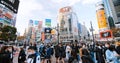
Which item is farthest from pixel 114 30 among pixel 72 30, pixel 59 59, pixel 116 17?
pixel 59 59

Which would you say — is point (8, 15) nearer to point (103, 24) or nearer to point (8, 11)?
point (8, 11)

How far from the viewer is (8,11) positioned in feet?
115

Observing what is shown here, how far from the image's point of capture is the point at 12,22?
38.3 m

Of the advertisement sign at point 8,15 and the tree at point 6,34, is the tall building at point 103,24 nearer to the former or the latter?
the advertisement sign at point 8,15

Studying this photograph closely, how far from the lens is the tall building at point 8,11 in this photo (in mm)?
32409

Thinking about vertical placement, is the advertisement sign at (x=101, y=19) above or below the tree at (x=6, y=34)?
above

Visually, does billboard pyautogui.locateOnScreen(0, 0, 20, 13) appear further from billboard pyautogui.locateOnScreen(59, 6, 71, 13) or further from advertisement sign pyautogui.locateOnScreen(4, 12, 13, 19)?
billboard pyautogui.locateOnScreen(59, 6, 71, 13)

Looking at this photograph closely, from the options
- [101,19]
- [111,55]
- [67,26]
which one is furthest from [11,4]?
[67,26]

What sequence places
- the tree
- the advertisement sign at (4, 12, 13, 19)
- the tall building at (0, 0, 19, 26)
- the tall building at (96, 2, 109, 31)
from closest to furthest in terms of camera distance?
the tree → the tall building at (0, 0, 19, 26) → the advertisement sign at (4, 12, 13, 19) → the tall building at (96, 2, 109, 31)

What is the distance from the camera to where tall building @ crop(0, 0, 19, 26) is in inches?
1276

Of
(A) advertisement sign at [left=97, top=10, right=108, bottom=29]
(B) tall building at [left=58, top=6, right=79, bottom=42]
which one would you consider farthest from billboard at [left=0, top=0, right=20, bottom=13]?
(B) tall building at [left=58, top=6, right=79, bottom=42]

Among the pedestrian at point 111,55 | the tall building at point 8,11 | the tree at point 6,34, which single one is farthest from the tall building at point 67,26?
the pedestrian at point 111,55

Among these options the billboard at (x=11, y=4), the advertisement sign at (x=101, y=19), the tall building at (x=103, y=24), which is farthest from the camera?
the advertisement sign at (x=101, y=19)

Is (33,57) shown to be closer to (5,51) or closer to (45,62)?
(5,51)
